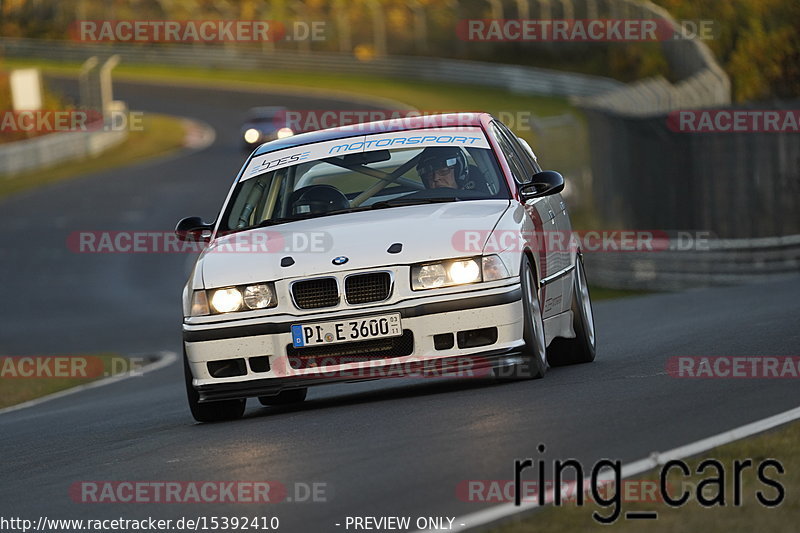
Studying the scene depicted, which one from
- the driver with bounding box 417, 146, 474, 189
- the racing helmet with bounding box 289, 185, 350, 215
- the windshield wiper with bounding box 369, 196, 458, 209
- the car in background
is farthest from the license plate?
the car in background

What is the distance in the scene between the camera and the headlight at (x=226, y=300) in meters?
8.79

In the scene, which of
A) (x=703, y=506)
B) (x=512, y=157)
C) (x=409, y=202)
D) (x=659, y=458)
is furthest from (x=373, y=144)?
(x=703, y=506)

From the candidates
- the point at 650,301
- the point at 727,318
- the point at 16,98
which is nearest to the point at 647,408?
the point at 727,318

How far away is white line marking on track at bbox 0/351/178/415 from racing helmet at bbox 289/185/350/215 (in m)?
5.51

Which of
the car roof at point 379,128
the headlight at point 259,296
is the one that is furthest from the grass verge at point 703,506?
the car roof at point 379,128

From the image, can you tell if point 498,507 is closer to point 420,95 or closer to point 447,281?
point 447,281

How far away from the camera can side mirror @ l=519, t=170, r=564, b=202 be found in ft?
31.6

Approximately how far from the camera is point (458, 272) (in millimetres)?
8664

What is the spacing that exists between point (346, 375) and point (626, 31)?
124 feet

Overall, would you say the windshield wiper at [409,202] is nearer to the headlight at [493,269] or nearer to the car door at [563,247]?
the car door at [563,247]

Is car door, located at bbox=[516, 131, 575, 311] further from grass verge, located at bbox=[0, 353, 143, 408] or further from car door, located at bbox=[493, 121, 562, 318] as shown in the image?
grass verge, located at bbox=[0, 353, 143, 408]

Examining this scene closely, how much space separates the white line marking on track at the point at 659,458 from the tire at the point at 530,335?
184cm

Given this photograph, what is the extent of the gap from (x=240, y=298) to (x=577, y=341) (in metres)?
2.68

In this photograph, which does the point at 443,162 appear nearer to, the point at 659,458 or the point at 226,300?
the point at 226,300
